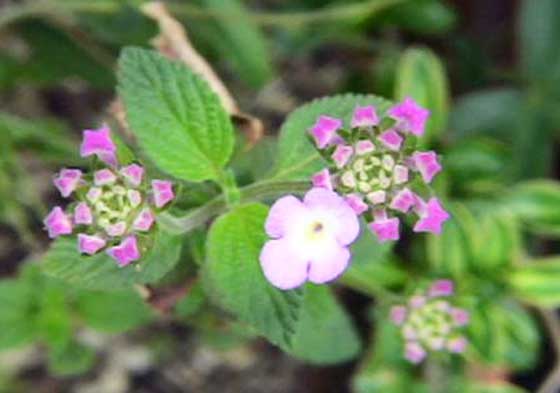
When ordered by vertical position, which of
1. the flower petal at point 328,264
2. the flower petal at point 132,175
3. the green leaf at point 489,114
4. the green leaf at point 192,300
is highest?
the flower petal at point 132,175

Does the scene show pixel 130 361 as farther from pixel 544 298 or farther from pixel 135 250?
pixel 135 250

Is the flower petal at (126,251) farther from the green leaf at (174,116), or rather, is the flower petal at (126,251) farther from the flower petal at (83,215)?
the green leaf at (174,116)

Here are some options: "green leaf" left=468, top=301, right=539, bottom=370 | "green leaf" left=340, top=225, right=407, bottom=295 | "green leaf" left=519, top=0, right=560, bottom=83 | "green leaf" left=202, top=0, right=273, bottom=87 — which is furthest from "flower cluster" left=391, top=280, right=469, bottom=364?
"green leaf" left=519, top=0, right=560, bottom=83

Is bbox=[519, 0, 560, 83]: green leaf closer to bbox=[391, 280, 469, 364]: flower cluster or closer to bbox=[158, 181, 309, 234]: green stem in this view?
bbox=[391, 280, 469, 364]: flower cluster

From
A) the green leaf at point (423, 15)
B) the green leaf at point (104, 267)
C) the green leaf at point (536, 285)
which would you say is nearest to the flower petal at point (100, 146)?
the green leaf at point (104, 267)

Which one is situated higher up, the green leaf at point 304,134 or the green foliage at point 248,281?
the green leaf at point 304,134

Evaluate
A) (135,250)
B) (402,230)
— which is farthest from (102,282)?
(402,230)
